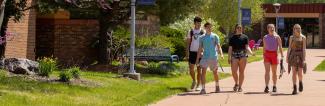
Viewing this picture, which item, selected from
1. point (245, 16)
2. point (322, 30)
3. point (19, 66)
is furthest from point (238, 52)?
point (322, 30)

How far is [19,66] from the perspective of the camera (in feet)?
46.2

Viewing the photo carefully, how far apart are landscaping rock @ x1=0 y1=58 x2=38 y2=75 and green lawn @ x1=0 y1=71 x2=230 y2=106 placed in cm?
61

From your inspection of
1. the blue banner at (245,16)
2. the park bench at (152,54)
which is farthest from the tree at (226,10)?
the park bench at (152,54)

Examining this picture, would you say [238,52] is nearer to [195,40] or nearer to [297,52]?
[195,40]

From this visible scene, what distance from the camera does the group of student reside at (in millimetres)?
14578

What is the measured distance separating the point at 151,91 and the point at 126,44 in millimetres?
10556

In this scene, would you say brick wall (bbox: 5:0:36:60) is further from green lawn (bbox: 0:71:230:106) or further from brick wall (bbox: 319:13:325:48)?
brick wall (bbox: 319:13:325:48)

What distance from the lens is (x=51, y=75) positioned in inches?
566

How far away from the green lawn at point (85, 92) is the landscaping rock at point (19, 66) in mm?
609

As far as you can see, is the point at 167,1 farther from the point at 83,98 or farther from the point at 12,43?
the point at 83,98

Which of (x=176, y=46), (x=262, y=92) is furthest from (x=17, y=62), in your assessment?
(x=176, y=46)

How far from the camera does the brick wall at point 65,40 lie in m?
23.6

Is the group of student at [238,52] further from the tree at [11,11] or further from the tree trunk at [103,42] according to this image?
the tree trunk at [103,42]

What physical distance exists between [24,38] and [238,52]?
29.9 ft
